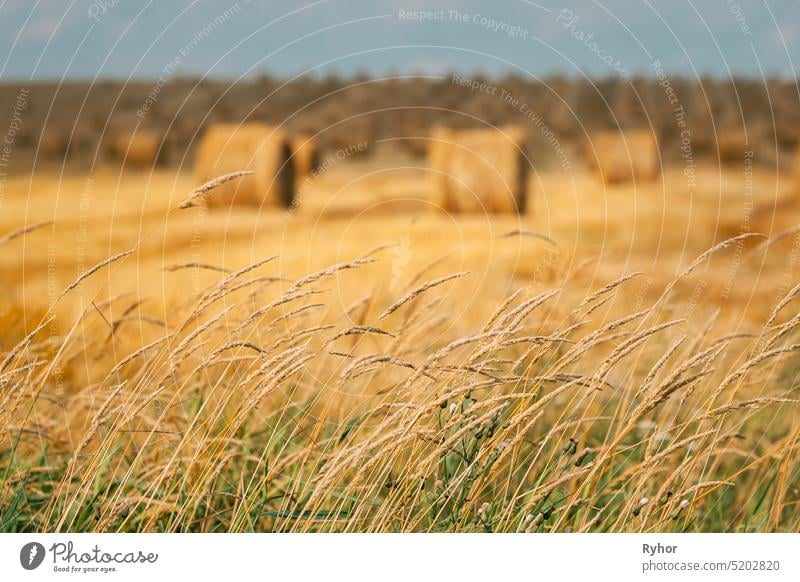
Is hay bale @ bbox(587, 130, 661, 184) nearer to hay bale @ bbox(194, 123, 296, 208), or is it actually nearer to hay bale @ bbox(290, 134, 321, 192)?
hay bale @ bbox(290, 134, 321, 192)

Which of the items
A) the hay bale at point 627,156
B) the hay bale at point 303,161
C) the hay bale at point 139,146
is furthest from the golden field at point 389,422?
the hay bale at point 139,146

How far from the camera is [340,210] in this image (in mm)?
9641

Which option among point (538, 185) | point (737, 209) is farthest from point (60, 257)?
point (737, 209)

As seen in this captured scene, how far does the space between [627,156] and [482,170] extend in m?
2.23

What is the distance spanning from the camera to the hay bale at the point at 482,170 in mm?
8727

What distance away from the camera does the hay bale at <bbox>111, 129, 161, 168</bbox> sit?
10.6m

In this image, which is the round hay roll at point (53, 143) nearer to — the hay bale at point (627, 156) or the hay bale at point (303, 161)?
the hay bale at point (303, 161)

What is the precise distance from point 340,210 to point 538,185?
236 cm
